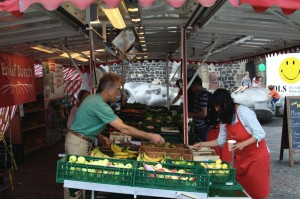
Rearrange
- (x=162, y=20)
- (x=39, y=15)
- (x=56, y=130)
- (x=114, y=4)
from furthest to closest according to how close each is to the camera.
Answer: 1. (x=56, y=130)
2. (x=162, y=20)
3. (x=39, y=15)
4. (x=114, y=4)

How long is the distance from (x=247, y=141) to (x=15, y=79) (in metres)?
5.36

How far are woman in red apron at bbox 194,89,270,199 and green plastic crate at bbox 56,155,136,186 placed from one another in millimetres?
1439

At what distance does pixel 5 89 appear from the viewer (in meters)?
6.87

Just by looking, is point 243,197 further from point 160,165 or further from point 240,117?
point 240,117

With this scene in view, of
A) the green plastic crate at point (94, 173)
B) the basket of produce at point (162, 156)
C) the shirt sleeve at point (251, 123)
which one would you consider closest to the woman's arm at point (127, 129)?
the basket of produce at point (162, 156)

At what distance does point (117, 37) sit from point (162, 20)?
6.26ft

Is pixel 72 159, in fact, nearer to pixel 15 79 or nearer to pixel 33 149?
pixel 15 79

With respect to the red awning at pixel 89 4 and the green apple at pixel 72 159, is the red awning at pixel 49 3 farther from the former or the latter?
the green apple at pixel 72 159

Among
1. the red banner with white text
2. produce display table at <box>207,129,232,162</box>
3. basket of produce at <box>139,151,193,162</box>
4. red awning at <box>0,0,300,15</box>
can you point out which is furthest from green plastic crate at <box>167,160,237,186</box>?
the red banner with white text

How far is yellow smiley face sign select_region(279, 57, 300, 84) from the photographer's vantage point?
18.3 metres

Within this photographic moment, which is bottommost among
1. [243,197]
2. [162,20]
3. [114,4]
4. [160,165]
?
[243,197]

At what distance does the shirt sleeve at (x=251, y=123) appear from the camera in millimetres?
4039

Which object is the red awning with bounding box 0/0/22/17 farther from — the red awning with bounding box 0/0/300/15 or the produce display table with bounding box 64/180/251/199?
the produce display table with bounding box 64/180/251/199

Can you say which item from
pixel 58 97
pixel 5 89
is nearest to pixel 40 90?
pixel 58 97
